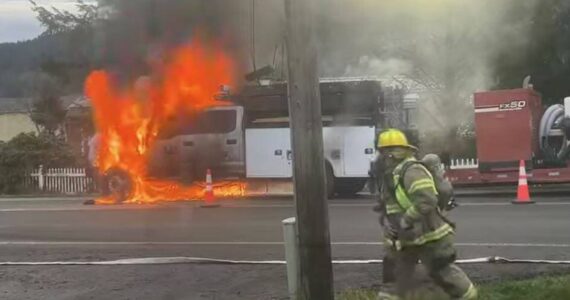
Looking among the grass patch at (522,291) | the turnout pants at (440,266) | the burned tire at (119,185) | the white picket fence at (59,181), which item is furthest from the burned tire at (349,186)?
the turnout pants at (440,266)

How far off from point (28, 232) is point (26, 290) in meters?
4.81

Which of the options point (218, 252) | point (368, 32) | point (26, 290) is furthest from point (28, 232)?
point (368, 32)

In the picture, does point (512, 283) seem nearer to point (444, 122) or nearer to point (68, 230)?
point (68, 230)

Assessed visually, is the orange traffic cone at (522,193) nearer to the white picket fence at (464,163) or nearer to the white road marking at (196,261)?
the white picket fence at (464,163)

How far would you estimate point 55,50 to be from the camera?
26.7 metres

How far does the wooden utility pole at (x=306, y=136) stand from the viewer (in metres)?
5.11

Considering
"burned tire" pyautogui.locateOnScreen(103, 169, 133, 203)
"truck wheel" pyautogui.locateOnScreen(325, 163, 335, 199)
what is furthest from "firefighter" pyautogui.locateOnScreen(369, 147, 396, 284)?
"burned tire" pyautogui.locateOnScreen(103, 169, 133, 203)

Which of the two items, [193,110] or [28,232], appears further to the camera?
[193,110]

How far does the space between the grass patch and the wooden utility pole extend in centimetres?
98

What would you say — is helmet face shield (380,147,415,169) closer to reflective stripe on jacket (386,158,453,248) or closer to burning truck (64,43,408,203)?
reflective stripe on jacket (386,158,453,248)

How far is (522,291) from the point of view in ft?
19.3

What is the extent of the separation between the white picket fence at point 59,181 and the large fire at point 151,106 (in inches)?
187

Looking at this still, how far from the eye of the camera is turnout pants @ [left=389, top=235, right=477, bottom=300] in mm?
4785

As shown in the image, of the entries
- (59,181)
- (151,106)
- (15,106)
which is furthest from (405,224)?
→ (15,106)
